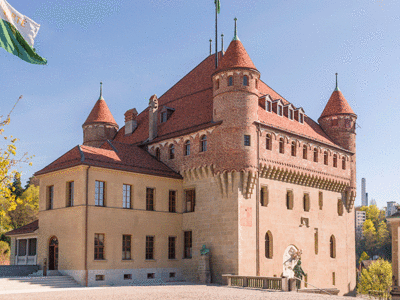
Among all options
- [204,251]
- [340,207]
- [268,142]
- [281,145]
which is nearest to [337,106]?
[340,207]

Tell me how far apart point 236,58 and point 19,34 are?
989 inches

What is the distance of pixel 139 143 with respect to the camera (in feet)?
140

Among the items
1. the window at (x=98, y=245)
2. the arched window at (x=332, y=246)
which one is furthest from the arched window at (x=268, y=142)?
the window at (x=98, y=245)

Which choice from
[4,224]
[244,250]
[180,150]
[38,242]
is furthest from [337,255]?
[4,224]

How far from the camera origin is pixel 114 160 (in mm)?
35031

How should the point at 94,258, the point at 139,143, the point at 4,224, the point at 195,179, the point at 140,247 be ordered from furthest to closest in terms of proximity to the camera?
1. the point at 4,224
2. the point at 139,143
3. the point at 195,179
4. the point at 140,247
5. the point at 94,258

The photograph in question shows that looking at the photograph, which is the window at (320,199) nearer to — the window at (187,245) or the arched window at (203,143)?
the arched window at (203,143)

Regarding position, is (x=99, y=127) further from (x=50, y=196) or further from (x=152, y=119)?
(x=50, y=196)

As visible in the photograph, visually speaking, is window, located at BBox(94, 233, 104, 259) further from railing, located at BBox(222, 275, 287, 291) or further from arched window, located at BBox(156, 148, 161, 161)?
arched window, located at BBox(156, 148, 161, 161)

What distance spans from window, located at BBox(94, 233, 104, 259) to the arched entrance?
3.46 metres

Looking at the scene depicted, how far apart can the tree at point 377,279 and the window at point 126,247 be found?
161 feet

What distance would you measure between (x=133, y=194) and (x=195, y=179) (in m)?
5.12

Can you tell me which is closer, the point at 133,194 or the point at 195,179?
the point at 133,194

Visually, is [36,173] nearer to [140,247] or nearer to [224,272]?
[140,247]
